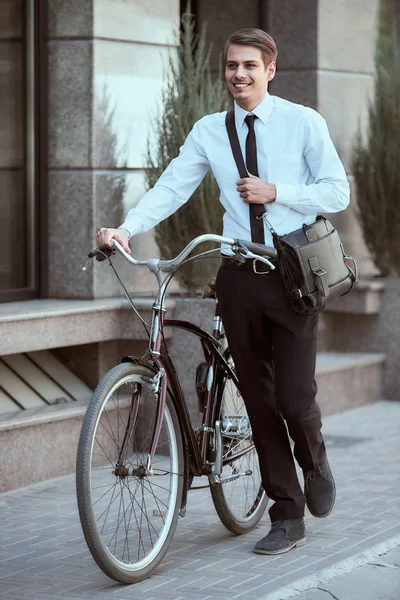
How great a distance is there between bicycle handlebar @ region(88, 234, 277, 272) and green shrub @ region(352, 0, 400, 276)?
4701 mm

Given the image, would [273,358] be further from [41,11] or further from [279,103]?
[41,11]

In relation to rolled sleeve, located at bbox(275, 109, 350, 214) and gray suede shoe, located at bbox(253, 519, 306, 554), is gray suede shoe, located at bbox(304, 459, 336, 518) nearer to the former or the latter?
gray suede shoe, located at bbox(253, 519, 306, 554)

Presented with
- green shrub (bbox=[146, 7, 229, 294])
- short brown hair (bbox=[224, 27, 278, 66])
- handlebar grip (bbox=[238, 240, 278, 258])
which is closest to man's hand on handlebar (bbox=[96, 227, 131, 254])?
handlebar grip (bbox=[238, 240, 278, 258])

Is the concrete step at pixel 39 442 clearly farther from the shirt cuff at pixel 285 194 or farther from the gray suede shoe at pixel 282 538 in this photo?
the shirt cuff at pixel 285 194

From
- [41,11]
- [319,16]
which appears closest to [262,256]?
[41,11]

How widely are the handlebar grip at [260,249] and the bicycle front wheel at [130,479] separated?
2.03 ft

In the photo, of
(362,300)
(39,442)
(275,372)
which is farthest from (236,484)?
(362,300)

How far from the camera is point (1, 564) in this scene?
5.30m

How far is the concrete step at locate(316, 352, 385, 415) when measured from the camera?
883 cm

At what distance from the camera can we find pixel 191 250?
4871 millimetres

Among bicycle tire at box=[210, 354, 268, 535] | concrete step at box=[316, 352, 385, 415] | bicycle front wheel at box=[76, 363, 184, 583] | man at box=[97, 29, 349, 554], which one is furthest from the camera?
concrete step at box=[316, 352, 385, 415]

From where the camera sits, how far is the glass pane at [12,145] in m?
7.59

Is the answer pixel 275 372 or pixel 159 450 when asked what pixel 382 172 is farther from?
pixel 159 450

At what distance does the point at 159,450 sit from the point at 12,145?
315 centimetres
